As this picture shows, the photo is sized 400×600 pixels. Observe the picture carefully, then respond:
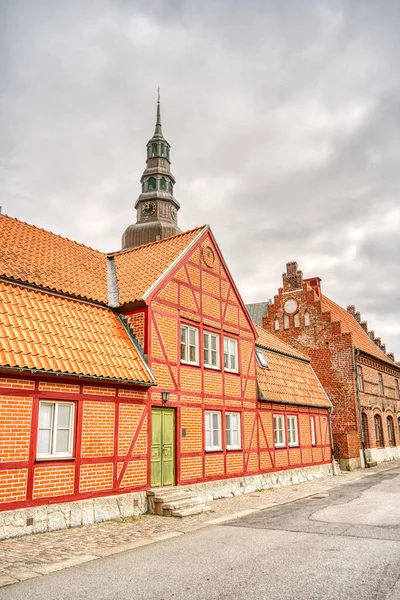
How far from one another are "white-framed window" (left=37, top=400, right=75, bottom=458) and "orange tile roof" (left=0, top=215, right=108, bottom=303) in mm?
3497

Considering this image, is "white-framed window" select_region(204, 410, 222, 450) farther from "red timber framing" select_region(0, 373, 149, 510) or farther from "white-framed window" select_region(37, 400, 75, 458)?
"white-framed window" select_region(37, 400, 75, 458)

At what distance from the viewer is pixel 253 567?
6895 mm

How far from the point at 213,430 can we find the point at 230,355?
2975 millimetres

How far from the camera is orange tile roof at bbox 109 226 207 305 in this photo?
48.3 ft

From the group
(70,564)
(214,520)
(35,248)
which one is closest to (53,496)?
(70,564)

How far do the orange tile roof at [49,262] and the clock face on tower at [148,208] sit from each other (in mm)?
29745

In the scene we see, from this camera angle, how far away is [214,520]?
11.4 meters

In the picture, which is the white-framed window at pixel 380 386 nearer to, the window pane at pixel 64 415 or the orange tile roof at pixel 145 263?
the orange tile roof at pixel 145 263

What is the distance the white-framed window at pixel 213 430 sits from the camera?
15.8 meters

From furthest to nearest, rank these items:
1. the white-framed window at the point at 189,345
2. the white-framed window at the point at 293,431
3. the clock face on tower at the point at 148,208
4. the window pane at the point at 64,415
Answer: the clock face on tower at the point at 148,208
the white-framed window at the point at 293,431
the white-framed window at the point at 189,345
the window pane at the point at 64,415

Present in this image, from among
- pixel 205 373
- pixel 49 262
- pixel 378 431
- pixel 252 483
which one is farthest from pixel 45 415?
pixel 378 431

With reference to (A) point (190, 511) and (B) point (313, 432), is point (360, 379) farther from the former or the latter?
(A) point (190, 511)

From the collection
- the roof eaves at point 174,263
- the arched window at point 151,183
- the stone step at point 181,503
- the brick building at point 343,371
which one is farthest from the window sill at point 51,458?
the arched window at point 151,183

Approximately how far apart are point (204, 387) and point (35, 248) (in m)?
7.08
